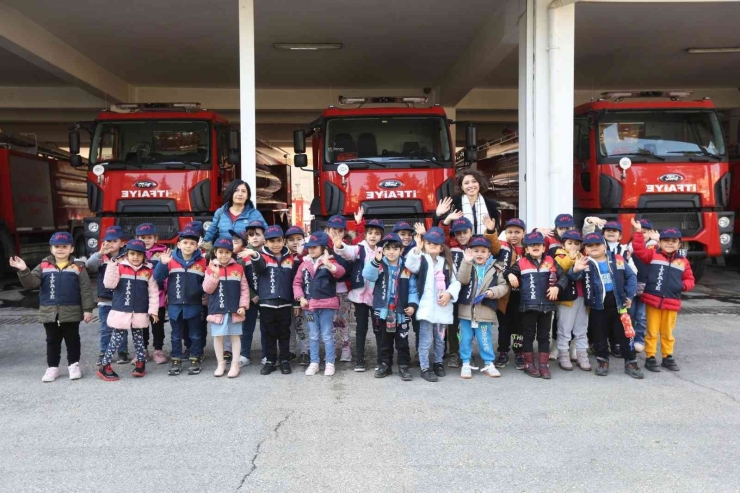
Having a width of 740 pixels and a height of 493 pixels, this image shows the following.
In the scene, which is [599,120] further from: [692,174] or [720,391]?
[720,391]

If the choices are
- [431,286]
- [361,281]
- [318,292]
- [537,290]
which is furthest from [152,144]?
[537,290]

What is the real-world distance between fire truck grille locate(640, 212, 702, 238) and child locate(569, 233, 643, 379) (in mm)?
3956

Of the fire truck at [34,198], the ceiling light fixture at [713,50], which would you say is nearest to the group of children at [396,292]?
the fire truck at [34,198]

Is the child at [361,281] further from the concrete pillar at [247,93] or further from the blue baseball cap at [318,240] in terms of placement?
the concrete pillar at [247,93]

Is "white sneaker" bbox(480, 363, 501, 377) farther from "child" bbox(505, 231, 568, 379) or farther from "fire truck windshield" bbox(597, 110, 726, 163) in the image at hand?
"fire truck windshield" bbox(597, 110, 726, 163)

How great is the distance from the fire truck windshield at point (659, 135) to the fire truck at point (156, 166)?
5.31m

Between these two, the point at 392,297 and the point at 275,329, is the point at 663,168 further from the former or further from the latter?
the point at 275,329

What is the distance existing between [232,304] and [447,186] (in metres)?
3.94

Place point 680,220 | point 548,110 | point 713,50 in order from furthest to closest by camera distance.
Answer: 1. point 713,50
2. point 680,220
3. point 548,110

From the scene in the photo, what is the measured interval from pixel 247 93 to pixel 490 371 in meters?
5.23

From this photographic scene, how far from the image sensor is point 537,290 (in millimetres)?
5152

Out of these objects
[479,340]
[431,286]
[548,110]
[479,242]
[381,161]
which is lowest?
[479,340]

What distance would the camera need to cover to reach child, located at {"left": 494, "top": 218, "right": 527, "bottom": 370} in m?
5.44

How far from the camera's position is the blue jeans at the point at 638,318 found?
558 centimetres
